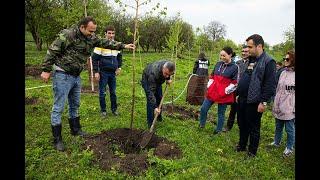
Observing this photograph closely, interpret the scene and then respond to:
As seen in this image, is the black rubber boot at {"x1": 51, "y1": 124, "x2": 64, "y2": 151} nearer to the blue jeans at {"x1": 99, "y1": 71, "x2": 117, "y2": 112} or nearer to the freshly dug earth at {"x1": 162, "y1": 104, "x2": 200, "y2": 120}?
A: the blue jeans at {"x1": 99, "y1": 71, "x2": 117, "y2": 112}

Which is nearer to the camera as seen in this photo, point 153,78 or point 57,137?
point 57,137

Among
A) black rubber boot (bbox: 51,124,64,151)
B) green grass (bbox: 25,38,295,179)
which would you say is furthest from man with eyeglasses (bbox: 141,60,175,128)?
black rubber boot (bbox: 51,124,64,151)

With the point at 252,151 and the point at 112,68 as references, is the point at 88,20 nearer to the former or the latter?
the point at 112,68

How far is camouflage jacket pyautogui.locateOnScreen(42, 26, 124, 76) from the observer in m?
6.25

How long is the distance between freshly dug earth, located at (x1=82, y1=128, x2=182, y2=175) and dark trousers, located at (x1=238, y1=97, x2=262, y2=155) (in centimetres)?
134

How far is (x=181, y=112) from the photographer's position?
10742 mm

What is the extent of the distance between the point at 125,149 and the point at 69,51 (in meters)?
2.21

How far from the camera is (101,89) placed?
873cm

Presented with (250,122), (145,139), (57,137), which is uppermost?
(250,122)

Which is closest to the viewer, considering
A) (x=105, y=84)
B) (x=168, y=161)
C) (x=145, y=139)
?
(x=168, y=161)

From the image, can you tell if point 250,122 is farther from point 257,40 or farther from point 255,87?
point 257,40

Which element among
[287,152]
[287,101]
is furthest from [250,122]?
[287,152]

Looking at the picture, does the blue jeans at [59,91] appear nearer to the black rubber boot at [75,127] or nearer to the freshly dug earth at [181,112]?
the black rubber boot at [75,127]
